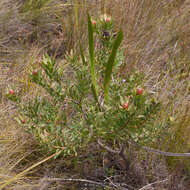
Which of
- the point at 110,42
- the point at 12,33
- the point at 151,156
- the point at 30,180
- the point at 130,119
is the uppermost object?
the point at 110,42

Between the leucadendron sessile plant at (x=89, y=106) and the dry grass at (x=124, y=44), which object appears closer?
the leucadendron sessile plant at (x=89, y=106)

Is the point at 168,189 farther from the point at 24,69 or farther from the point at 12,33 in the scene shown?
the point at 12,33

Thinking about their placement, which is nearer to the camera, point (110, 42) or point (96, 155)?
point (110, 42)

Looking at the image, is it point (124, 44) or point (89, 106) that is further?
point (124, 44)

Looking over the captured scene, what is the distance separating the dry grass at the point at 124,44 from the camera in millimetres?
1388

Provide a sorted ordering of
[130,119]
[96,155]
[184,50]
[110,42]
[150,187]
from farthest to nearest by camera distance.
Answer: [184,50] → [96,155] → [150,187] → [110,42] → [130,119]

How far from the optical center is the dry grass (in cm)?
139

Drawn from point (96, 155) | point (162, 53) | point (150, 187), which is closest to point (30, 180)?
point (96, 155)

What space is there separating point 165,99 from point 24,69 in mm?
1098

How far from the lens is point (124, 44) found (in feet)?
6.26

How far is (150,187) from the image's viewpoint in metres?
1.28

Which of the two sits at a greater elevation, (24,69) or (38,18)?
(38,18)

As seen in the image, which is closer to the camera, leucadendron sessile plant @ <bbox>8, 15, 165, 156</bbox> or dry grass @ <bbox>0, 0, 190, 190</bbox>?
leucadendron sessile plant @ <bbox>8, 15, 165, 156</bbox>

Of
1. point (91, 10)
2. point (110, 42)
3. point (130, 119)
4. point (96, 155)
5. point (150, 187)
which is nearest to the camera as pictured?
point (130, 119)
